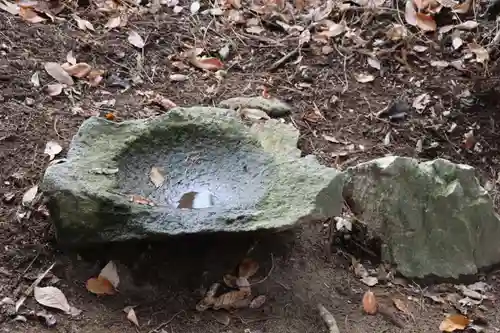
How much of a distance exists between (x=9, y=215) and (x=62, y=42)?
1.26m

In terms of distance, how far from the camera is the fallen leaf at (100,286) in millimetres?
2430

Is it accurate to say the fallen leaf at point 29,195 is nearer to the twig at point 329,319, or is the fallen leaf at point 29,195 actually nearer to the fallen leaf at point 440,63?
the twig at point 329,319

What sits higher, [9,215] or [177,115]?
[177,115]

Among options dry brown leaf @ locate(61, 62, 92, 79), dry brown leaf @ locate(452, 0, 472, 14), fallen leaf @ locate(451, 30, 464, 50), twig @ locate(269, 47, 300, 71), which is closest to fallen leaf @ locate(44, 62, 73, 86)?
dry brown leaf @ locate(61, 62, 92, 79)

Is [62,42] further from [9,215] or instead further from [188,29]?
[9,215]

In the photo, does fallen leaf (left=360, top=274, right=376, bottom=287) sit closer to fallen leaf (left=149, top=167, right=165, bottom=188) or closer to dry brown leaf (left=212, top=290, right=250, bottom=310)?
dry brown leaf (left=212, top=290, right=250, bottom=310)

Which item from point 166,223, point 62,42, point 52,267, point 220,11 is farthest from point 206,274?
point 220,11

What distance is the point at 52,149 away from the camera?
2.94m

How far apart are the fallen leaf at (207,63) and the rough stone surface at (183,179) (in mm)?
880

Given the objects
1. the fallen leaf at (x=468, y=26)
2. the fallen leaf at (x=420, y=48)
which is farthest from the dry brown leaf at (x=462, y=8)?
the fallen leaf at (x=420, y=48)

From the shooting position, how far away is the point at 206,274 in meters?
2.52

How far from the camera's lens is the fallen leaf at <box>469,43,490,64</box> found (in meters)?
3.77

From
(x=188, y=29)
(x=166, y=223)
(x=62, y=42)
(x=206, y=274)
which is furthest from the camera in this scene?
(x=188, y=29)

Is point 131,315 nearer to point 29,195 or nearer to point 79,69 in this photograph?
point 29,195
